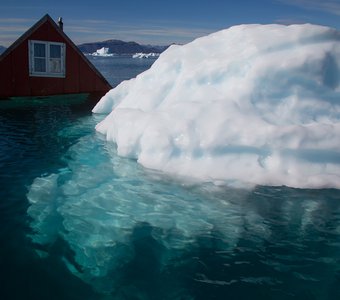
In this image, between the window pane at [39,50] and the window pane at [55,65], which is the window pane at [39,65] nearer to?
the window pane at [39,50]

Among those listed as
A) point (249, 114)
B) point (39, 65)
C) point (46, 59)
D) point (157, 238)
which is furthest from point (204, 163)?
point (46, 59)

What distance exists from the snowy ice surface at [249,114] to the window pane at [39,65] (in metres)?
11.8

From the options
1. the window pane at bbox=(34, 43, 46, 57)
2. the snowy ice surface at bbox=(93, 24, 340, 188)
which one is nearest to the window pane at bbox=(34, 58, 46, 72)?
the window pane at bbox=(34, 43, 46, 57)

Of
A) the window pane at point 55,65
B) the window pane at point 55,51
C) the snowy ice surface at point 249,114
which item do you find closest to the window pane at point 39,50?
the window pane at point 55,51

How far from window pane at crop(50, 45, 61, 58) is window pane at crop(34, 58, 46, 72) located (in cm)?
60

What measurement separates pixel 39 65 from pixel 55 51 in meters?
1.22

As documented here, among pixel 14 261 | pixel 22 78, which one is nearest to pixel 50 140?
pixel 14 261

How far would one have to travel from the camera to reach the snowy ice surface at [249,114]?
7.10 meters

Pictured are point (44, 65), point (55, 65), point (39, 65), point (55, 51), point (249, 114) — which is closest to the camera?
point (249, 114)

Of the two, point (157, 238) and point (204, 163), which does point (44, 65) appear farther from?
point (157, 238)

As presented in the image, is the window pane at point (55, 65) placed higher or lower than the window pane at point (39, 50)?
lower

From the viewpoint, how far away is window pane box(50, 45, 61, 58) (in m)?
19.9

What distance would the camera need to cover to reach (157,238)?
5055 millimetres

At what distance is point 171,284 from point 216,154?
375cm
